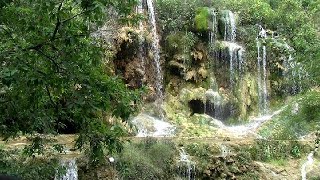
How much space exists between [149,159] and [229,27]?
9068 millimetres

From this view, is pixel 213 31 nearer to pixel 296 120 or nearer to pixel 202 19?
pixel 202 19

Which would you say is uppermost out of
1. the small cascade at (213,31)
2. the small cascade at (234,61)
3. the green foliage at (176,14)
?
the green foliage at (176,14)

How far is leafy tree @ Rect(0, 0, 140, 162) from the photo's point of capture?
3.94 m

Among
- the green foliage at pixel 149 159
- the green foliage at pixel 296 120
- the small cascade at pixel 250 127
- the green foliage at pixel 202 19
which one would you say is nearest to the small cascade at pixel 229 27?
the green foliage at pixel 202 19

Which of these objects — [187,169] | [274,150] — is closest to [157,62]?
[274,150]

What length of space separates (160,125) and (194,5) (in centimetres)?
590

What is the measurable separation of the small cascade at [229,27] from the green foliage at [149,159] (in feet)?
26.5

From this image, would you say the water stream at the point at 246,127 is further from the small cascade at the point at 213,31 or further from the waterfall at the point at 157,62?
the small cascade at the point at 213,31

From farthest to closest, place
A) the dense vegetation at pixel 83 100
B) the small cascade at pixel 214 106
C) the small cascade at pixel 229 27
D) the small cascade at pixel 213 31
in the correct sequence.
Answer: the small cascade at pixel 229 27 → the small cascade at pixel 213 31 → the small cascade at pixel 214 106 → the dense vegetation at pixel 83 100

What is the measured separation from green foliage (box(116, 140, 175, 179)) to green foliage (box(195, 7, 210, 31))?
755 cm

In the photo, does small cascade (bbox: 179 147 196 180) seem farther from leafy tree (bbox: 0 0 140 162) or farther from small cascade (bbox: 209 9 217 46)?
small cascade (bbox: 209 9 217 46)

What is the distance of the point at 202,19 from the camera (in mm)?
17141

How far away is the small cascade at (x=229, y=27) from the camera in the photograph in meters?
17.5

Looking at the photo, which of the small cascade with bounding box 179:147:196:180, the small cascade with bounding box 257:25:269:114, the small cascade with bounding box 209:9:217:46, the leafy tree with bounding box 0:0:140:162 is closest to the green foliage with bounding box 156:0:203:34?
the small cascade with bounding box 209:9:217:46
